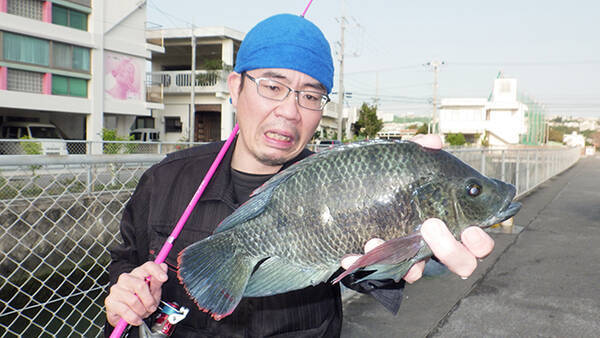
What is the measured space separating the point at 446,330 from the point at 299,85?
2896 mm

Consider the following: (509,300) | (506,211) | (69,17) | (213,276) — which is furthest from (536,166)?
(69,17)

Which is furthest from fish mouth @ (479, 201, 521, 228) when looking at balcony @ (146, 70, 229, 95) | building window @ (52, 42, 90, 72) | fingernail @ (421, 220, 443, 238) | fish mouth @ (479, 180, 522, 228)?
balcony @ (146, 70, 229, 95)

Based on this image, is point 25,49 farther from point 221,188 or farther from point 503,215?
point 503,215

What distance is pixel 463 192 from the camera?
139cm

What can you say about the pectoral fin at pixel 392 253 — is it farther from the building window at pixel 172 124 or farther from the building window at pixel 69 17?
the building window at pixel 172 124

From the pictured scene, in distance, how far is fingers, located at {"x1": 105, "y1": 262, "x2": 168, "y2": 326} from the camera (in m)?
1.45

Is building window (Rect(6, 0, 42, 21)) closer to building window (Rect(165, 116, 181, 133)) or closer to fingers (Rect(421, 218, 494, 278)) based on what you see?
building window (Rect(165, 116, 181, 133))

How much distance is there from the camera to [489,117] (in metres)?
54.1

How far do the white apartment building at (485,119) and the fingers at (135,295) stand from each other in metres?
55.0

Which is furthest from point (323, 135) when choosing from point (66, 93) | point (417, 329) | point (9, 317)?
point (417, 329)

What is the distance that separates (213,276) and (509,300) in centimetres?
405

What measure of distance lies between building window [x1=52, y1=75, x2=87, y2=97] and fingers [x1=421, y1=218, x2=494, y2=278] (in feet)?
65.9

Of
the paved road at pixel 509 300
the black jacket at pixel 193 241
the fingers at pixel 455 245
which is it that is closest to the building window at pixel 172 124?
the paved road at pixel 509 300

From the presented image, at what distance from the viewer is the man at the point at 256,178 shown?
173 cm
